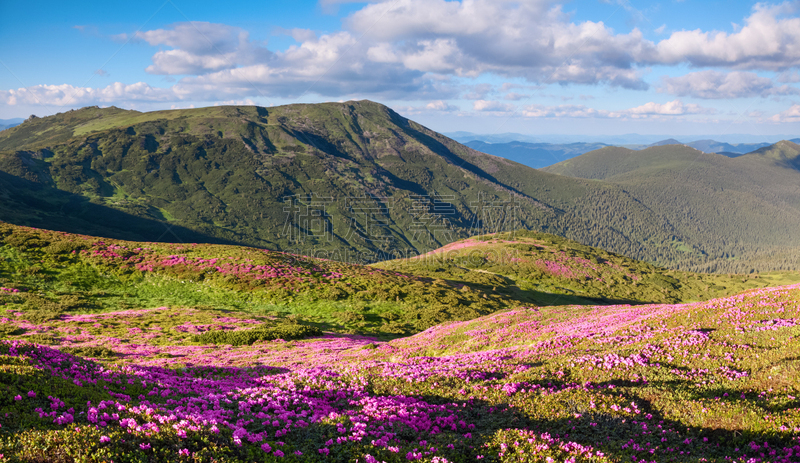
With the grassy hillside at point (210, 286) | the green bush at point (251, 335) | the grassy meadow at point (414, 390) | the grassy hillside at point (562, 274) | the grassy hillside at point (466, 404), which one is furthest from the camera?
the grassy hillside at point (562, 274)

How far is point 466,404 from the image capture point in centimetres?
1315

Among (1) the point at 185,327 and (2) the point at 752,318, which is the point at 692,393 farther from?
(1) the point at 185,327

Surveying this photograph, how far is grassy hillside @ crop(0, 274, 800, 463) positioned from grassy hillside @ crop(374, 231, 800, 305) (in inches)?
2688

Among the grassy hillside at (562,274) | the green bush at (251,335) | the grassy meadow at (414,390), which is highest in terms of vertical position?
the grassy meadow at (414,390)

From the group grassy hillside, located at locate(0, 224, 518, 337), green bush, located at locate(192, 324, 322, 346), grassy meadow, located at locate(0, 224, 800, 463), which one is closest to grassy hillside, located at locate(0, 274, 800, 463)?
grassy meadow, located at locate(0, 224, 800, 463)

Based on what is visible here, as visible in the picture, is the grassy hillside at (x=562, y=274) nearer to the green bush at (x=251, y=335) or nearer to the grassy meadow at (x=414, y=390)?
the green bush at (x=251, y=335)

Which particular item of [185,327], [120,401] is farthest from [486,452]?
[185,327]

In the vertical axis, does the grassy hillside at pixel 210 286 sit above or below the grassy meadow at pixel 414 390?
below

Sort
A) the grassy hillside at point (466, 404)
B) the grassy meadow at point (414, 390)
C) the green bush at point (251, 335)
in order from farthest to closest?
1. the green bush at point (251, 335)
2. the grassy meadow at point (414, 390)
3. the grassy hillside at point (466, 404)

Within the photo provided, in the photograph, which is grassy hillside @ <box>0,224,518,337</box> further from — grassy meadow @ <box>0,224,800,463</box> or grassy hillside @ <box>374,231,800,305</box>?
grassy hillside @ <box>374,231,800,305</box>

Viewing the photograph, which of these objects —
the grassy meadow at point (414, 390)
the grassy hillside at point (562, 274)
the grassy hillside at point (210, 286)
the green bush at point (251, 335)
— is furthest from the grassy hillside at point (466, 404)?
the grassy hillside at point (562, 274)

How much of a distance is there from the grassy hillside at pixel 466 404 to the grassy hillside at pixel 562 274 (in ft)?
224

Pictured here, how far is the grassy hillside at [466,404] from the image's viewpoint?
9.20 meters

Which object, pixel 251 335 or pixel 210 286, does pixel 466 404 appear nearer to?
pixel 251 335
